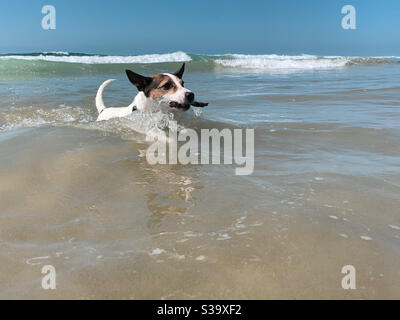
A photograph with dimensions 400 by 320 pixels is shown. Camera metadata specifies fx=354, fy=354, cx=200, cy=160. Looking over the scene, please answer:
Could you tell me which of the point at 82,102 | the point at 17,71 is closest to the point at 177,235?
the point at 82,102

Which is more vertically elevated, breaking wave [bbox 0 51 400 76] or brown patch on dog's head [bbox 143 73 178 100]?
breaking wave [bbox 0 51 400 76]

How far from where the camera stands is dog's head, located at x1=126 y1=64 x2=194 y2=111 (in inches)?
197

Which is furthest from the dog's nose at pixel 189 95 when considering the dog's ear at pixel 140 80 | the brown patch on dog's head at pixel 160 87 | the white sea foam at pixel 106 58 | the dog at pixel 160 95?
the white sea foam at pixel 106 58

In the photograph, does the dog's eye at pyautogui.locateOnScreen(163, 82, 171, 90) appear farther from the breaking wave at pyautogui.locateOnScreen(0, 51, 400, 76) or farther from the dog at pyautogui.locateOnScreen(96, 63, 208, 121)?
the breaking wave at pyautogui.locateOnScreen(0, 51, 400, 76)

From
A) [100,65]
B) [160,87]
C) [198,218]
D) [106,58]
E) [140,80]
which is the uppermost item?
[106,58]

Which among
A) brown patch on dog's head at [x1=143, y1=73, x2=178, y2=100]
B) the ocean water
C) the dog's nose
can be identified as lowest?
the ocean water

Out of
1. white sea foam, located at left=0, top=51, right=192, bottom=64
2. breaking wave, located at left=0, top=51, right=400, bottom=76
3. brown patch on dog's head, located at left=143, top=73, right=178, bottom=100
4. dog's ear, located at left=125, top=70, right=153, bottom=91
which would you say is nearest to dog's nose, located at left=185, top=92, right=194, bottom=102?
brown patch on dog's head, located at left=143, top=73, right=178, bottom=100

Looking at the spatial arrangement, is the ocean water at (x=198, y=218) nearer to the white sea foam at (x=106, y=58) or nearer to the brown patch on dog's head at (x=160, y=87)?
the brown patch on dog's head at (x=160, y=87)

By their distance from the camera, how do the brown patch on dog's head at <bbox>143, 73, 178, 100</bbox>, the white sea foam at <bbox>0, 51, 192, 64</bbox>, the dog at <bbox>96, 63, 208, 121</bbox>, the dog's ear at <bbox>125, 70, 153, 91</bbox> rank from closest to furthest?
the dog at <bbox>96, 63, 208, 121</bbox>
the brown patch on dog's head at <bbox>143, 73, 178, 100</bbox>
the dog's ear at <bbox>125, 70, 153, 91</bbox>
the white sea foam at <bbox>0, 51, 192, 64</bbox>

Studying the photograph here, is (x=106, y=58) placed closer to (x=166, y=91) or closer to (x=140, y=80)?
(x=140, y=80)

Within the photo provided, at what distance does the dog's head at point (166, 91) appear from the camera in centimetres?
501

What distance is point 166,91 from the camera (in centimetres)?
520

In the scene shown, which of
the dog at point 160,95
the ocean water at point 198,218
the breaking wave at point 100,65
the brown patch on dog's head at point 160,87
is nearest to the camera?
the ocean water at point 198,218

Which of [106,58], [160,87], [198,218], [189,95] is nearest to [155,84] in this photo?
[160,87]
